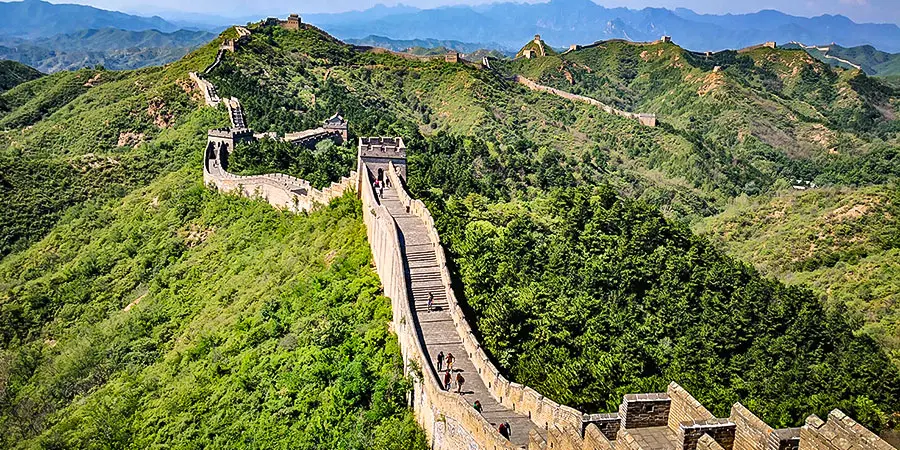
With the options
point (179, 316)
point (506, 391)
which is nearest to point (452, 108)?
point (179, 316)

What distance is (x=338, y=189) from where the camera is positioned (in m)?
39.9

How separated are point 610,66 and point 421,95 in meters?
64.5

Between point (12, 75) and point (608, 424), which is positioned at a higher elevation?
point (608, 424)

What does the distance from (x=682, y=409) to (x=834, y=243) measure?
50358 mm

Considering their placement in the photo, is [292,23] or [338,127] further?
[292,23]

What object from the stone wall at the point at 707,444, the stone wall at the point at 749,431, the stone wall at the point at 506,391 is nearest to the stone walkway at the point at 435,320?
the stone wall at the point at 506,391

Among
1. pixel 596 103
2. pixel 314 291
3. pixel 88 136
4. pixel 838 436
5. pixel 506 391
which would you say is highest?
pixel 838 436

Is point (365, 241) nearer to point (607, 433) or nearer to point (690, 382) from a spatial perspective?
point (690, 382)

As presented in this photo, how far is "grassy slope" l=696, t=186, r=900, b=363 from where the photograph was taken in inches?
1869

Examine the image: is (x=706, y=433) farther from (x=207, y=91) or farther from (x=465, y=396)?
(x=207, y=91)

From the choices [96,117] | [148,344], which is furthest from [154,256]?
[96,117]

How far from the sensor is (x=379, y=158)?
39.5 m

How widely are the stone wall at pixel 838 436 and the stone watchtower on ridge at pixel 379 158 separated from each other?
2896 centimetres

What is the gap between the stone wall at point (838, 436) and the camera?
1018cm
